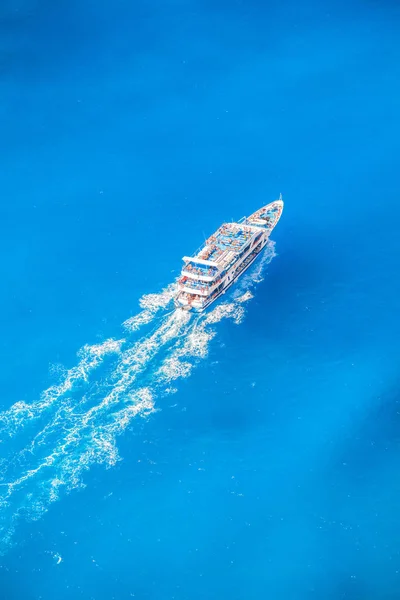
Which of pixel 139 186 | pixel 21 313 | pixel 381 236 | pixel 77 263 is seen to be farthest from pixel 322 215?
pixel 21 313

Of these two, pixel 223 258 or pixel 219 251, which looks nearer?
pixel 223 258

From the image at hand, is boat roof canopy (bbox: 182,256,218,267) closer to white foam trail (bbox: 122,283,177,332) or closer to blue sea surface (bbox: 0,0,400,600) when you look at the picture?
white foam trail (bbox: 122,283,177,332)

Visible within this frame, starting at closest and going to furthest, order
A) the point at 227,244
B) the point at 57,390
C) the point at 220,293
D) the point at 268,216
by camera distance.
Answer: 1. the point at 57,390
2. the point at 220,293
3. the point at 227,244
4. the point at 268,216

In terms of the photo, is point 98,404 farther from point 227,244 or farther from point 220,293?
point 227,244

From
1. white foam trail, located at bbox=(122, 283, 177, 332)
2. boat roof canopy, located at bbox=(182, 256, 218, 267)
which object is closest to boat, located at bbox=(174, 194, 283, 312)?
boat roof canopy, located at bbox=(182, 256, 218, 267)

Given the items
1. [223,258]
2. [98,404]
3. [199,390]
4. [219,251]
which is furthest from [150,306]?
[98,404]

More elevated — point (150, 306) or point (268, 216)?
point (268, 216)

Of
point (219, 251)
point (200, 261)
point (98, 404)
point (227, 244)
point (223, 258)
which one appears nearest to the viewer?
point (98, 404)
